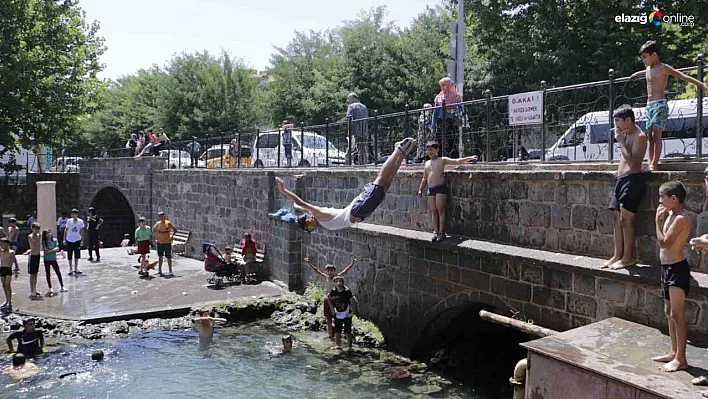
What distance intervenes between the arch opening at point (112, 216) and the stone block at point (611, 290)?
2473cm

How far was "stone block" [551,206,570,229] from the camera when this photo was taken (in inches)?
311

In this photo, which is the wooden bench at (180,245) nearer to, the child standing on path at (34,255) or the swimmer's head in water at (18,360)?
the child standing on path at (34,255)

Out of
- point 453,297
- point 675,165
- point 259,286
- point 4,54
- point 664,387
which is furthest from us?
point 4,54

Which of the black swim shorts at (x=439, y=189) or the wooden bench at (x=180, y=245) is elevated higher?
the black swim shorts at (x=439, y=189)

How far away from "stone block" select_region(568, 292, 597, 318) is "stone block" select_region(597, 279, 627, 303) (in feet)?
0.53

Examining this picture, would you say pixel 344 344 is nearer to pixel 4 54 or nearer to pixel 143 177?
pixel 143 177

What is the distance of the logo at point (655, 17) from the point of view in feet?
59.7

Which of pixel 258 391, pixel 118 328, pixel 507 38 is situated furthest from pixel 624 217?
pixel 507 38

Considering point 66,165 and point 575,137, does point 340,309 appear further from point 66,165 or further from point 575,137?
point 66,165

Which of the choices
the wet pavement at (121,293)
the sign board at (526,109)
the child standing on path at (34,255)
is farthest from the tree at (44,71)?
the sign board at (526,109)

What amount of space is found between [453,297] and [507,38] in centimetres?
1473

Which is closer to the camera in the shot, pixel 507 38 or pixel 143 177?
pixel 507 38

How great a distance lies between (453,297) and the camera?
969 centimetres

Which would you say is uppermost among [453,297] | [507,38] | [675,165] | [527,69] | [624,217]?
[507,38]
